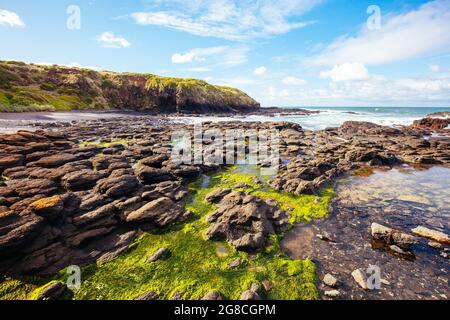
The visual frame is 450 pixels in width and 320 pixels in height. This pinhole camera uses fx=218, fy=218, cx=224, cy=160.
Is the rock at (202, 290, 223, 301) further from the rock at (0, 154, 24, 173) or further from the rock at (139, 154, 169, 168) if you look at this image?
the rock at (0, 154, 24, 173)

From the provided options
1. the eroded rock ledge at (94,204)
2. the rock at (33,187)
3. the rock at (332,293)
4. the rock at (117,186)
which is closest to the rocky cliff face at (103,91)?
the eroded rock ledge at (94,204)

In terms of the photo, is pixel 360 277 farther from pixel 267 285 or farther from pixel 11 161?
pixel 11 161

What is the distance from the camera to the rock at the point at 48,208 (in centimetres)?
1015

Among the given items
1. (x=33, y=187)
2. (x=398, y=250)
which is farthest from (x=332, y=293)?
(x=33, y=187)

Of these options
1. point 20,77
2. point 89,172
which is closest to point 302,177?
point 89,172

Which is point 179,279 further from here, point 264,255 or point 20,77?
point 20,77

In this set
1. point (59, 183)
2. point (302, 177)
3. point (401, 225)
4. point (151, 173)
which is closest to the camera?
point (401, 225)

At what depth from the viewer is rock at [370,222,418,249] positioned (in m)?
10.1

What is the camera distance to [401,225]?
1191cm

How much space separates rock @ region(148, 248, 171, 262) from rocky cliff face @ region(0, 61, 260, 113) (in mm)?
78059

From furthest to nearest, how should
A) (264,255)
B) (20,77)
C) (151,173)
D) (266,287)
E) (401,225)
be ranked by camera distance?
(20,77) < (151,173) < (401,225) < (264,255) < (266,287)

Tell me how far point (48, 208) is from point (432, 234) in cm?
1861

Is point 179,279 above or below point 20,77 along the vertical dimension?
below

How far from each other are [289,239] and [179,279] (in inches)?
225
